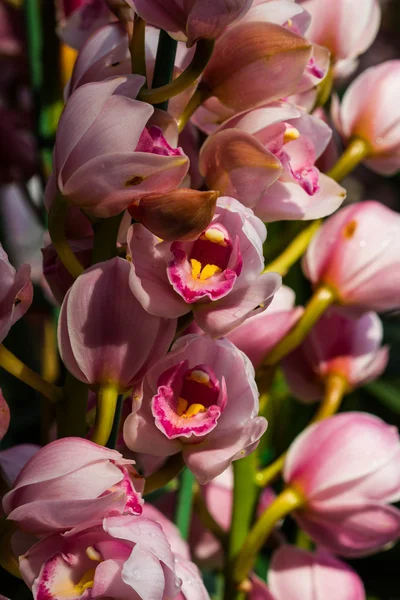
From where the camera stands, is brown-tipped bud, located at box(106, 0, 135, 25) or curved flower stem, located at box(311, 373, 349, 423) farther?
curved flower stem, located at box(311, 373, 349, 423)

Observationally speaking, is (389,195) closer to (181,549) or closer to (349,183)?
(349,183)

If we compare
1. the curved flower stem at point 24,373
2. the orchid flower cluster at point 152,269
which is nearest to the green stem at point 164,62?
the orchid flower cluster at point 152,269

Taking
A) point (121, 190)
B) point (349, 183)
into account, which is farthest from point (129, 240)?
point (349, 183)

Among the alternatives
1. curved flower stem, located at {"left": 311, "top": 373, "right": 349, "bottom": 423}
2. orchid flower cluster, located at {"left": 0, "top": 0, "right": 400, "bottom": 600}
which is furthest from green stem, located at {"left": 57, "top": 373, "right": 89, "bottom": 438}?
curved flower stem, located at {"left": 311, "top": 373, "right": 349, "bottom": 423}

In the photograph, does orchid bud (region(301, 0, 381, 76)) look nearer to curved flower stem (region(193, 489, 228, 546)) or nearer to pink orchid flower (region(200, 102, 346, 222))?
pink orchid flower (region(200, 102, 346, 222))

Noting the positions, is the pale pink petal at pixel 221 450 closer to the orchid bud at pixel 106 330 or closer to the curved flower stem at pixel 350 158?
the orchid bud at pixel 106 330

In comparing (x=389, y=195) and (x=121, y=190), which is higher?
(x=121, y=190)

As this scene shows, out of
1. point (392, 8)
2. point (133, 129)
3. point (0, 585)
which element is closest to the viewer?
point (133, 129)
